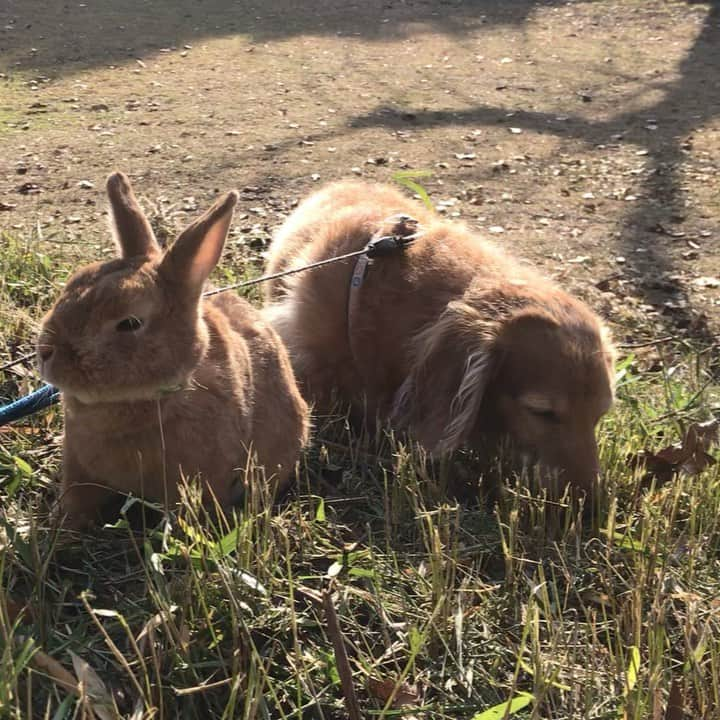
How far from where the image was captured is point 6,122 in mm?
8133

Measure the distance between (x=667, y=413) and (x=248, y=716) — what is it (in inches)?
101

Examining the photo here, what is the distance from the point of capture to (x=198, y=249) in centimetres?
243

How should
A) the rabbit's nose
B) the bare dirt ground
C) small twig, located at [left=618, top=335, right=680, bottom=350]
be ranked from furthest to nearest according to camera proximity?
the bare dirt ground
small twig, located at [left=618, top=335, right=680, bottom=350]
the rabbit's nose

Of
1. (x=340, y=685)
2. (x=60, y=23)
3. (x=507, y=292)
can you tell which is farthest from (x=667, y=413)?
(x=60, y=23)

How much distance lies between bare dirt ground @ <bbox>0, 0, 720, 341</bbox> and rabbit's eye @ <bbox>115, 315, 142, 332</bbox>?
2972 millimetres

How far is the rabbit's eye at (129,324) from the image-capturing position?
2.30 metres

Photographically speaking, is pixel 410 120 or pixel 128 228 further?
pixel 410 120

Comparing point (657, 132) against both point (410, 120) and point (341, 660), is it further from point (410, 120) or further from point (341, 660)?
point (341, 660)

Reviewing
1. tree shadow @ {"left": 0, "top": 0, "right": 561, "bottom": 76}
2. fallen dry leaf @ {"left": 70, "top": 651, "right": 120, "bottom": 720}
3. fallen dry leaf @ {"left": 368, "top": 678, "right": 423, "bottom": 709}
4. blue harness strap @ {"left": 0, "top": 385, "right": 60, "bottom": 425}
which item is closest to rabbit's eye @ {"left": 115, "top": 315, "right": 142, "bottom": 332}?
blue harness strap @ {"left": 0, "top": 385, "right": 60, "bottom": 425}

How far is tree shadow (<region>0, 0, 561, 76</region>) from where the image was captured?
1066 cm

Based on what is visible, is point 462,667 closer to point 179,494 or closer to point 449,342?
point 179,494

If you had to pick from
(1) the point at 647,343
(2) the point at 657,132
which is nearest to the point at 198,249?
(1) the point at 647,343

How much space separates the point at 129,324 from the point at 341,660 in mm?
1039

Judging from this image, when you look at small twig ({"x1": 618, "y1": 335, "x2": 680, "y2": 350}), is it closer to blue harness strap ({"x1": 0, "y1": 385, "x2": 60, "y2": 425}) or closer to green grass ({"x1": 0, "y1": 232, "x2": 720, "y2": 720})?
green grass ({"x1": 0, "y1": 232, "x2": 720, "y2": 720})
